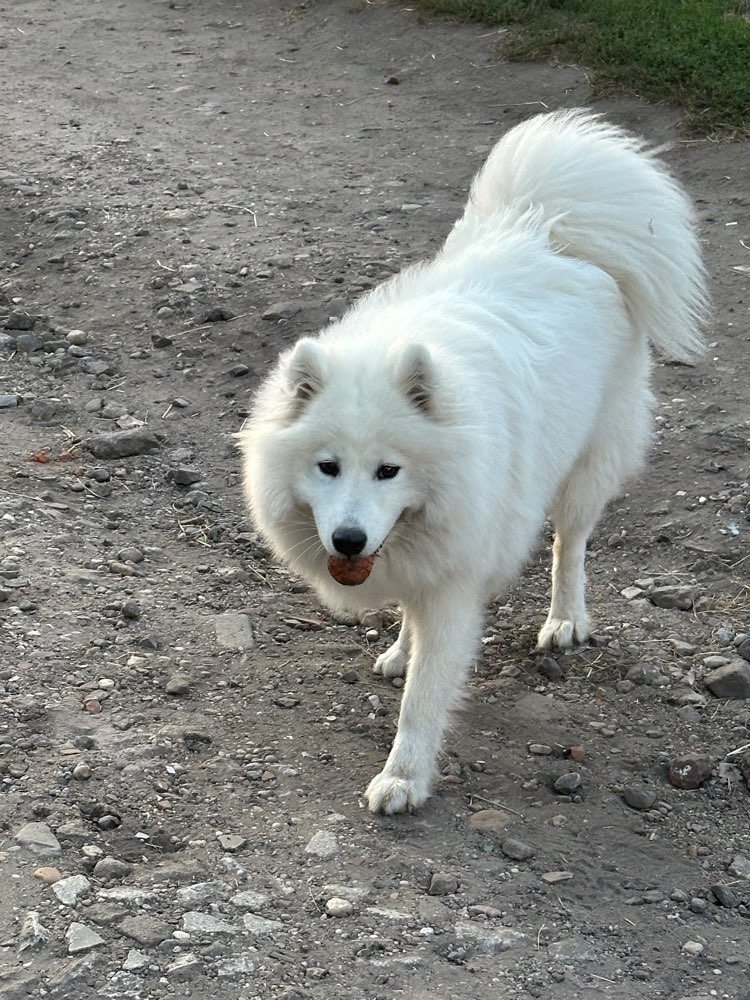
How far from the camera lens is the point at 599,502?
4.97 meters

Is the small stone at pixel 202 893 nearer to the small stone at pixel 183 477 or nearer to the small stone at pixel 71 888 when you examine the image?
the small stone at pixel 71 888

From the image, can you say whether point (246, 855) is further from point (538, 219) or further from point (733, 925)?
point (538, 219)

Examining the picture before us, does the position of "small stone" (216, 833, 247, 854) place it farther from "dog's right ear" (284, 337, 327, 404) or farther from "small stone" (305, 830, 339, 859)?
"dog's right ear" (284, 337, 327, 404)

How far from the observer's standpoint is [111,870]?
138 inches

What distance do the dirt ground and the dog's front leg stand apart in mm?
106

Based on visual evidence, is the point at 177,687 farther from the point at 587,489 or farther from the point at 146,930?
the point at 587,489

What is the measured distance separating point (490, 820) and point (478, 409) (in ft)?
4.29

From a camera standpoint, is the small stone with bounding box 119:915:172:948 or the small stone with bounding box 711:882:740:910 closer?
the small stone with bounding box 119:915:172:948

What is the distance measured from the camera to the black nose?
142 inches

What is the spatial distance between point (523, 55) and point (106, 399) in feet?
17.2

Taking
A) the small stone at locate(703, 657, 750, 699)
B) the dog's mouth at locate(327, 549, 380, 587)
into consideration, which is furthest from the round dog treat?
the small stone at locate(703, 657, 750, 699)

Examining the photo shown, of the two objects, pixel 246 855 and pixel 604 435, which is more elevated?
pixel 604 435

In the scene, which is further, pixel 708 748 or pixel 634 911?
pixel 708 748

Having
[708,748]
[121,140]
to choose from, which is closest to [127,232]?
[121,140]
